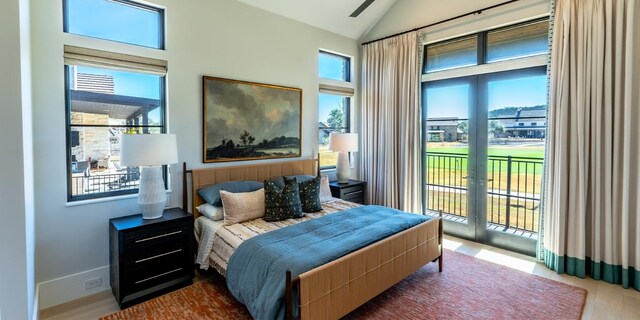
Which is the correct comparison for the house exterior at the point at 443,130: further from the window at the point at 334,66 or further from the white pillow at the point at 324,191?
the white pillow at the point at 324,191

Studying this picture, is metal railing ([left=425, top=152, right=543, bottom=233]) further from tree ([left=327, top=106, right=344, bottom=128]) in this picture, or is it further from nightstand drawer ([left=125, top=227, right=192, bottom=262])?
nightstand drawer ([left=125, top=227, right=192, bottom=262])

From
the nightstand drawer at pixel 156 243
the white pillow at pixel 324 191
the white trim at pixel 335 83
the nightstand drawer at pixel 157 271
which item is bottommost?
the nightstand drawer at pixel 157 271

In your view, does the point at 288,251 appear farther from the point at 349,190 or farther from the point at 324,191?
the point at 349,190

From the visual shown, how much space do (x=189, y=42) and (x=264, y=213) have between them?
2.07 meters

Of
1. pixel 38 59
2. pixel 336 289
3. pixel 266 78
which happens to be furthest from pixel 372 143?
pixel 38 59

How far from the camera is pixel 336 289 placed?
2119mm

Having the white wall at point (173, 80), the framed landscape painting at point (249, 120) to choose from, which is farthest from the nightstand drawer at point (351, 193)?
the framed landscape painting at point (249, 120)

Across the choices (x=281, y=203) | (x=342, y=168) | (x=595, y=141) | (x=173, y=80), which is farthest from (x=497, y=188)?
(x=173, y=80)

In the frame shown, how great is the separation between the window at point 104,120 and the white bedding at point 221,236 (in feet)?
2.79

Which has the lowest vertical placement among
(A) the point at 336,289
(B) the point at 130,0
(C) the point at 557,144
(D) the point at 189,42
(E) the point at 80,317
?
(E) the point at 80,317

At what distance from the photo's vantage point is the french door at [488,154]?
3646 millimetres

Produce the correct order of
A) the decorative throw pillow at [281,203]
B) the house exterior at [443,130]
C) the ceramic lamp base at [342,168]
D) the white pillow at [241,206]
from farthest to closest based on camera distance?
the ceramic lamp base at [342,168] → the house exterior at [443,130] → the decorative throw pillow at [281,203] → the white pillow at [241,206]

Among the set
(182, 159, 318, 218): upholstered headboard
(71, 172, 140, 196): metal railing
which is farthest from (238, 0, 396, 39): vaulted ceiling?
(71, 172, 140, 196): metal railing

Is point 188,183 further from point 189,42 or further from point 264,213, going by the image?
point 189,42
